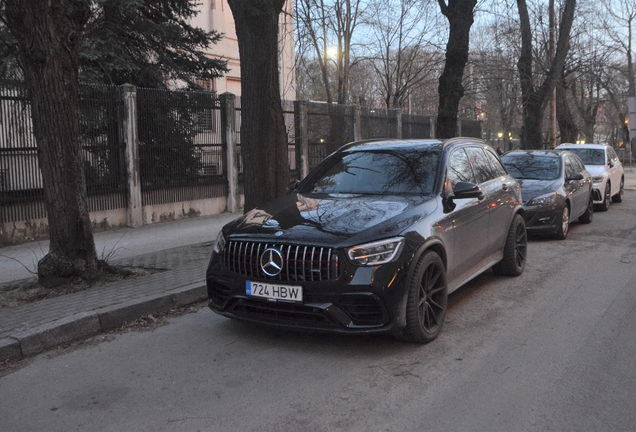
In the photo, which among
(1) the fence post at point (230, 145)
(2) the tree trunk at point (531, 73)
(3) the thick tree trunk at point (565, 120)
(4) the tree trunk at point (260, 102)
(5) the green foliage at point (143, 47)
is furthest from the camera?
(3) the thick tree trunk at point (565, 120)

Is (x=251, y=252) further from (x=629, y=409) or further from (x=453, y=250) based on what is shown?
(x=629, y=409)

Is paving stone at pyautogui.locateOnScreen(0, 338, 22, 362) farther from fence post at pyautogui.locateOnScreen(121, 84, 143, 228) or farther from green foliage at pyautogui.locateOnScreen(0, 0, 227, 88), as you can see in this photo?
green foliage at pyautogui.locateOnScreen(0, 0, 227, 88)

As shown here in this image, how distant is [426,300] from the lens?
5188 millimetres

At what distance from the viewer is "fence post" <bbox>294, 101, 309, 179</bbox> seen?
16453 mm

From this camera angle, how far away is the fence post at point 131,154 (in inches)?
477

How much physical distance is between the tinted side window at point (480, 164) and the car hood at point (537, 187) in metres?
3.28

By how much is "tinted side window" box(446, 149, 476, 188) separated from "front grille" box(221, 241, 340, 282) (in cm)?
196

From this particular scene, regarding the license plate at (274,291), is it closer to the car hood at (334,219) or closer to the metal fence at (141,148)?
the car hood at (334,219)

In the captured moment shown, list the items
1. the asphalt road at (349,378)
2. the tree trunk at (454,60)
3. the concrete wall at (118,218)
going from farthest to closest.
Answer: the tree trunk at (454,60) → the concrete wall at (118,218) → the asphalt road at (349,378)

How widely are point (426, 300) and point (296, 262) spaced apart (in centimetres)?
122

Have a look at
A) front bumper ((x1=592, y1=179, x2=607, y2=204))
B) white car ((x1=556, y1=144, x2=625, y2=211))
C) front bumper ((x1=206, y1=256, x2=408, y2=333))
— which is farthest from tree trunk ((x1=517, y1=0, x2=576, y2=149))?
front bumper ((x1=206, y1=256, x2=408, y2=333))

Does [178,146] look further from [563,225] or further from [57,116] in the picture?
[563,225]

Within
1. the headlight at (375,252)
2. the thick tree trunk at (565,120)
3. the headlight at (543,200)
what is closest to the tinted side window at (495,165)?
the headlight at (543,200)

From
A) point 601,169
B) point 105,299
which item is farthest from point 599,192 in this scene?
point 105,299
